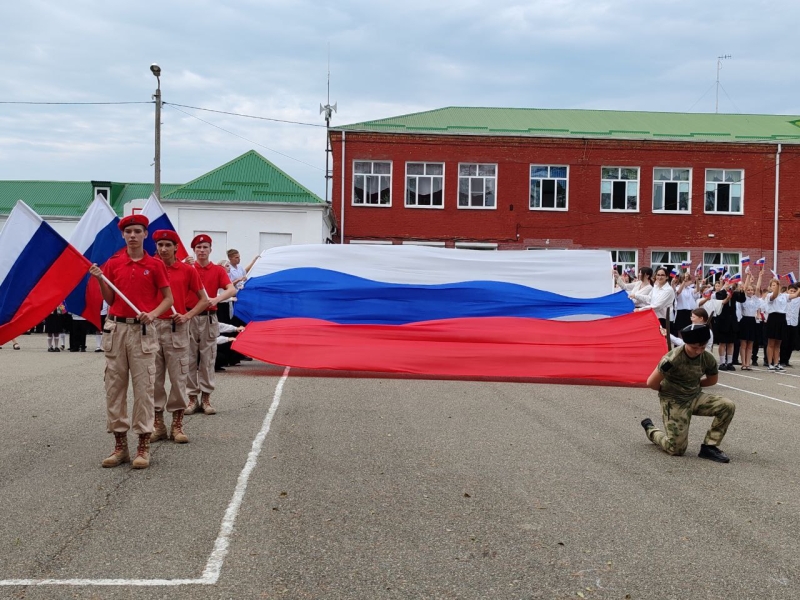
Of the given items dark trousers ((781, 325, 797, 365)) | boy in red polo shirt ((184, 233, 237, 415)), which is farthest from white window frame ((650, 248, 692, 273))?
boy in red polo shirt ((184, 233, 237, 415))

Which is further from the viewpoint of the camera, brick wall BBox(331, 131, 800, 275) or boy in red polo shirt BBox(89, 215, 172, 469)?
brick wall BBox(331, 131, 800, 275)

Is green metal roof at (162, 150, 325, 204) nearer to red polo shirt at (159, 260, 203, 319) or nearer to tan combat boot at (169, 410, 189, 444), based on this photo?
red polo shirt at (159, 260, 203, 319)

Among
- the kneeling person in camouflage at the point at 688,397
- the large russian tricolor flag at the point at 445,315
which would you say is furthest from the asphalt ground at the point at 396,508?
the large russian tricolor flag at the point at 445,315

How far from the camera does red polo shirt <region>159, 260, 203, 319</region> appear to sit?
344 inches

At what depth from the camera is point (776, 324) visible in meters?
19.0

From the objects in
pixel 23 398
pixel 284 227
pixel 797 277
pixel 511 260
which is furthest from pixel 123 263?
pixel 797 277

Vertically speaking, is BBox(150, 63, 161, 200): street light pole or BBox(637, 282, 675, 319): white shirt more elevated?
BBox(150, 63, 161, 200): street light pole

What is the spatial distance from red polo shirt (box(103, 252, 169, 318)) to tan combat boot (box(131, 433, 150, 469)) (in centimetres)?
107

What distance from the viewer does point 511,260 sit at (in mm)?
15703

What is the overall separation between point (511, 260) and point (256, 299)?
15.6 ft

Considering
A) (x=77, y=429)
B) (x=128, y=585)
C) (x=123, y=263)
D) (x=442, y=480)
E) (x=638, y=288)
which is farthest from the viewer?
(x=638, y=288)

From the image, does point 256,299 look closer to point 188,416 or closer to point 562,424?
point 188,416

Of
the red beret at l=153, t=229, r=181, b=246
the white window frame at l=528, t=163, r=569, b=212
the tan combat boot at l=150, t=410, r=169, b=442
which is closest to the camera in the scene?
the tan combat boot at l=150, t=410, r=169, b=442

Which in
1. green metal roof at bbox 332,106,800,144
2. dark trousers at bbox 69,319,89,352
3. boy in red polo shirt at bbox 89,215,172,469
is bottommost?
dark trousers at bbox 69,319,89,352
